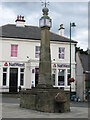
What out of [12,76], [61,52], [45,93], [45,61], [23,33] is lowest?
[45,93]

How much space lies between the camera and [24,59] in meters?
33.2

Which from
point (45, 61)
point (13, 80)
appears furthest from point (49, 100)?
point (13, 80)

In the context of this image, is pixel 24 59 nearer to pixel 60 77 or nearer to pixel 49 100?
pixel 60 77

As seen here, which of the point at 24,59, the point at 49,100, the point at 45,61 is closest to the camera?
the point at 49,100

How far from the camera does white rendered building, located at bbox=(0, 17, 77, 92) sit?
106 feet

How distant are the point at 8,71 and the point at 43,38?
58.2 ft

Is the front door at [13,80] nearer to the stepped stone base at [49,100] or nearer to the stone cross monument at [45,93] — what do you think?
the stone cross monument at [45,93]

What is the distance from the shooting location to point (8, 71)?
105 ft

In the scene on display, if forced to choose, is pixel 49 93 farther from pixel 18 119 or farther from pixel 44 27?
pixel 44 27

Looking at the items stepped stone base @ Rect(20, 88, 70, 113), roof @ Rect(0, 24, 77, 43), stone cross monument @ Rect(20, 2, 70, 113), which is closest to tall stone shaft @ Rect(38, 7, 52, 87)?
stone cross monument @ Rect(20, 2, 70, 113)

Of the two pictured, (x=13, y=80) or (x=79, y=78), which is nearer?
(x=79, y=78)

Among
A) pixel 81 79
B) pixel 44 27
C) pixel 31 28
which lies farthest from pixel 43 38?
pixel 31 28

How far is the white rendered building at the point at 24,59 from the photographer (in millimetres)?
32344

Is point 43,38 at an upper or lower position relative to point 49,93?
upper
